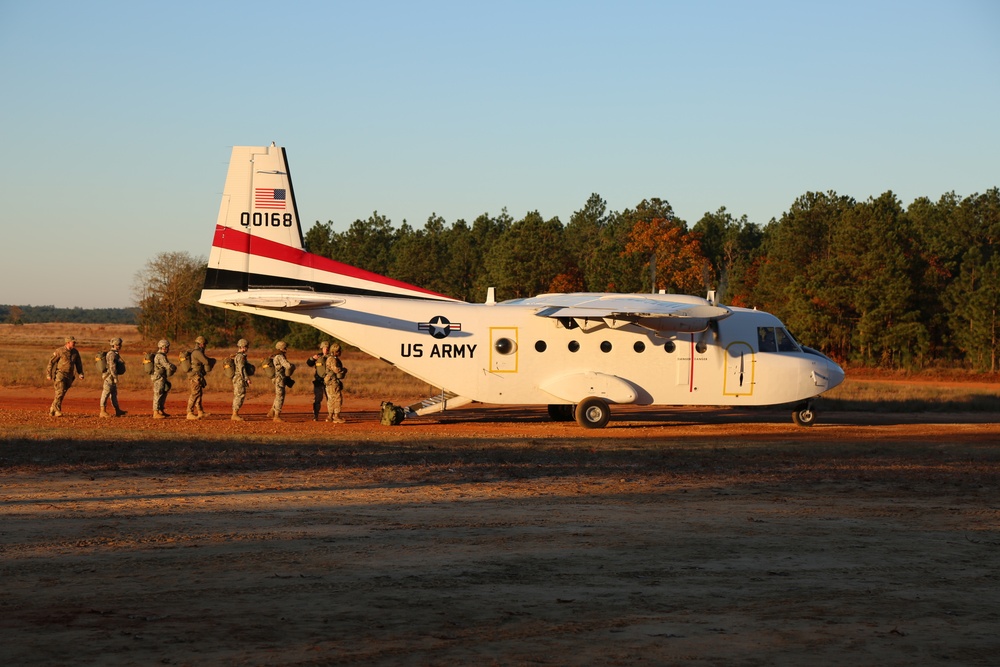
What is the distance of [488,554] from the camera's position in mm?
9992

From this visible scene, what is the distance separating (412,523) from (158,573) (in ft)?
11.2

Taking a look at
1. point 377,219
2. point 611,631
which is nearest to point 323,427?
point 611,631

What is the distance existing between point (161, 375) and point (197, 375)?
0.86 m

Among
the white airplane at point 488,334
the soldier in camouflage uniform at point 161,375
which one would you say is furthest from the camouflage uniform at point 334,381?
the soldier in camouflage uniform at point 161,375

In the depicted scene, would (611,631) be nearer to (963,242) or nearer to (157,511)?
(157,511)

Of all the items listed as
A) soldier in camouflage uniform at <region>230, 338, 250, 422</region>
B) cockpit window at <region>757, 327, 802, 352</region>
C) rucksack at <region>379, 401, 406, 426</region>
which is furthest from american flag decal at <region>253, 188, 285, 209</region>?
cockpit window at <region>757, 327, 802, 352</region>

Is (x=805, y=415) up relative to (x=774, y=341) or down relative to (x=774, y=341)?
down

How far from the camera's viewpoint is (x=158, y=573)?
8.93 m

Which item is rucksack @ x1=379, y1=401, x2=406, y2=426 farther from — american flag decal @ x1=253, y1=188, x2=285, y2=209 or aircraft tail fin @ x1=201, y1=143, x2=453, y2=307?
american flag decal @ x1=253, y1=188, x2=285, y2=209

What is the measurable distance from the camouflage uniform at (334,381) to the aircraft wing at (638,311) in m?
4.92

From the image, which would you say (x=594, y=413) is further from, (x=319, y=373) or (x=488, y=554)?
(x=488, y=554)

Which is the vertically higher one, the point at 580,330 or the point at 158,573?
the point at 580,330

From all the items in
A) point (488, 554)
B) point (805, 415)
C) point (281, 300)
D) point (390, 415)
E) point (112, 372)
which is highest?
point (281, 300)

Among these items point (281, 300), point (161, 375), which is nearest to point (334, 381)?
point (281, 300)
